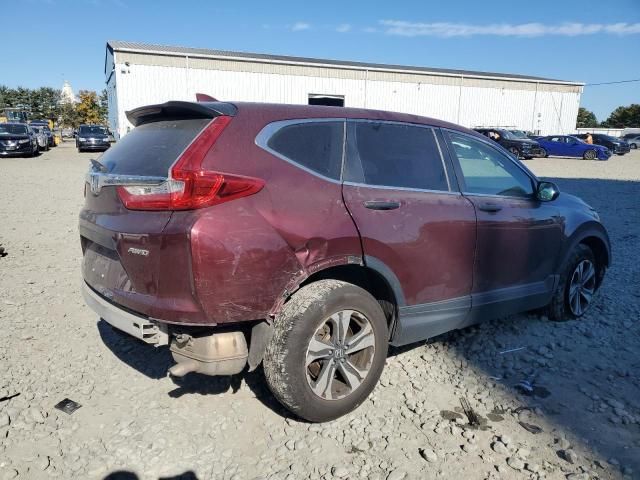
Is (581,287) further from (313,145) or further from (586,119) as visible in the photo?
(586,119)

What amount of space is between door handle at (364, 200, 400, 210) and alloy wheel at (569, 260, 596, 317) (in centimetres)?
235

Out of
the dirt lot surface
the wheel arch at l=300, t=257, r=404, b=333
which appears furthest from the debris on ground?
the wheel arch at l=300, t=257, r=404, b=333

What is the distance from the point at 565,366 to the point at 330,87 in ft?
114

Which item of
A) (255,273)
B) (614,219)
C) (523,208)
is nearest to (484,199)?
(523,208)

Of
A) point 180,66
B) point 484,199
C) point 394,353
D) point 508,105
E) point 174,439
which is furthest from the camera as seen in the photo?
point 508,105

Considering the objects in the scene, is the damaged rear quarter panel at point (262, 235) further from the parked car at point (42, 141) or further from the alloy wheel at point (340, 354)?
the parked car at point (42, 141)

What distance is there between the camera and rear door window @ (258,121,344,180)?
2695mm

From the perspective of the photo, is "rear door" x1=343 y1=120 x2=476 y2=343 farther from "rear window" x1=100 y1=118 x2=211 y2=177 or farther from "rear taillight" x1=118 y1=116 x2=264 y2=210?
"rear window" x1=100 y1=118 x2=211 y2=177

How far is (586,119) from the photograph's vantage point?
280ft

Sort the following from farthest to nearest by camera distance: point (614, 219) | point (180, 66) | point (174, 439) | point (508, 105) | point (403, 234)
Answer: point (508, 105)
point (180, 66)
point (614, 219)
point (403, 234)
point (174, 439)

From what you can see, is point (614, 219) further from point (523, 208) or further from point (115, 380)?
point (115, 380)

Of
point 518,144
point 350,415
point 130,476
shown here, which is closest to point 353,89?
point 518,144

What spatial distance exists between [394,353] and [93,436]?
2159 millimetres

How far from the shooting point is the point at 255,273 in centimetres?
243
